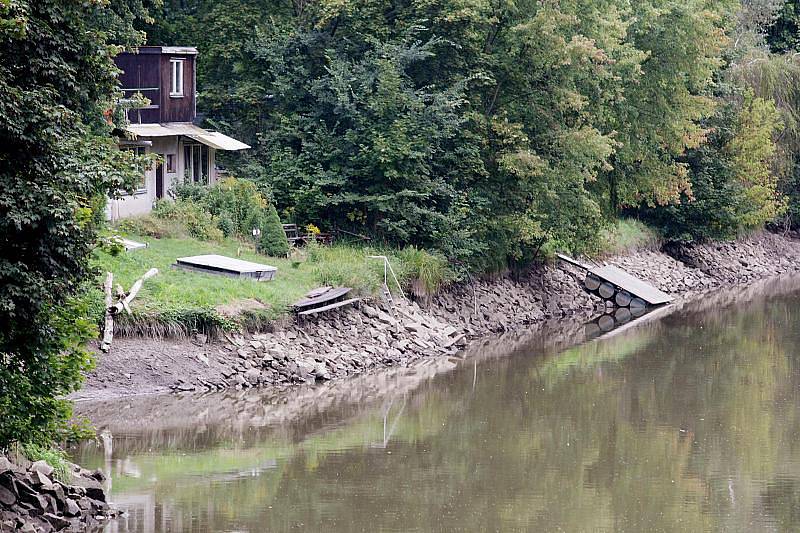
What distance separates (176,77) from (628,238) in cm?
1957

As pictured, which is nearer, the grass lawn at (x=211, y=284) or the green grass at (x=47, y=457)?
the green grass at (x=47, y=457)

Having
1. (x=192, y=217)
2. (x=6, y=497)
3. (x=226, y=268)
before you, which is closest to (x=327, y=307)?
(x=226, y=268)

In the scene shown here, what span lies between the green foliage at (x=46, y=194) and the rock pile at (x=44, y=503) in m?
0.52

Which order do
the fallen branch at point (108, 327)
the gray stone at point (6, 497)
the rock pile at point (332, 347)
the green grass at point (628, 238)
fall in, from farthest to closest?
the green grass at point (628, 238), the rock pile at point (332, 347), the fallen branch at point (108, 327), the gray stone at point (6, 497)

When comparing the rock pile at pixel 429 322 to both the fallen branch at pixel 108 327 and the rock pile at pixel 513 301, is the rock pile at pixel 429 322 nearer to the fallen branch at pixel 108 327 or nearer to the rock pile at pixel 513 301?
the rock pile at pixel 513 301

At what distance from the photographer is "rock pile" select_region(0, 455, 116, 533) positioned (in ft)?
56.9

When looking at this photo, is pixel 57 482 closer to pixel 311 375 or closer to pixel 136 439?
pixel 136 439

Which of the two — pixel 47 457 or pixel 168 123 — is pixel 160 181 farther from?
pixel 47 457

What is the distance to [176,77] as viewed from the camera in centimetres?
4022

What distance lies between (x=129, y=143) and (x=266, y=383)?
10.8m

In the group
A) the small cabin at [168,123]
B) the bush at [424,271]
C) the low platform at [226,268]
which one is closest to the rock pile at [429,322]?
the bush at [424,271]

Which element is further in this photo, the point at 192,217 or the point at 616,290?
the point at 616,290

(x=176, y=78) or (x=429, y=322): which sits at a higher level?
(x=176, y=78)

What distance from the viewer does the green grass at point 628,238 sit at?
48250mm
